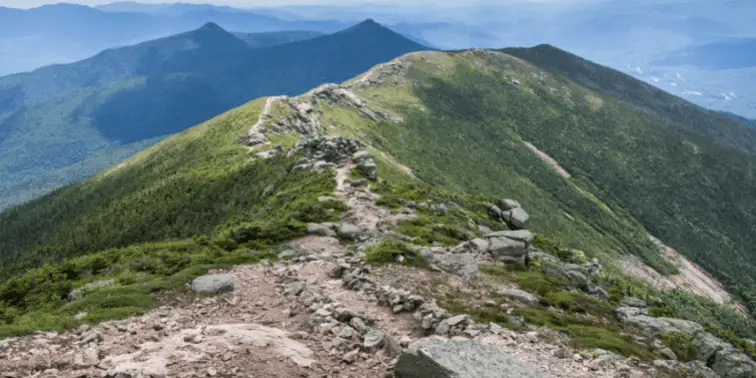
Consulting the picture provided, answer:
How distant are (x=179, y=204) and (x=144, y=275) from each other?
51.7m

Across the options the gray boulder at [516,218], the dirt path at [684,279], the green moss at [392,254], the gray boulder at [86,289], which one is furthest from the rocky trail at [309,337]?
the dirt path at [684,279]

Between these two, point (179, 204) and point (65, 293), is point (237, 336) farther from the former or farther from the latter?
point (179, 204)

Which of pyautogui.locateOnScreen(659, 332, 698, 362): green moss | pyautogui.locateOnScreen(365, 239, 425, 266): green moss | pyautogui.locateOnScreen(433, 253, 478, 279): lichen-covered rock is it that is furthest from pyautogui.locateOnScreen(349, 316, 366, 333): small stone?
pyautogui.locateOnScreen(659, 332, 698, 362): green moss

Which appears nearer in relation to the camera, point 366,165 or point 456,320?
point 456,320

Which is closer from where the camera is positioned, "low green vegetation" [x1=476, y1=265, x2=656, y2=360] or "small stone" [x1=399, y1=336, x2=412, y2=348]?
"small stone" [x1=399, y1=336, x2=412, y2=348]

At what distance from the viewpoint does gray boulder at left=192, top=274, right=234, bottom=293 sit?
76.7 feet

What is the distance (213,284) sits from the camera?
2378 centimetres

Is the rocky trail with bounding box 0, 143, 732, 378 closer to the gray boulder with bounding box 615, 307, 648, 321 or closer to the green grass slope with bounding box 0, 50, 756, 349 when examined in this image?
the green grass slope with bounding box 0, 50, 756, 349

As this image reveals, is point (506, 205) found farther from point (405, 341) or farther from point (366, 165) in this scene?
point (405, 341)

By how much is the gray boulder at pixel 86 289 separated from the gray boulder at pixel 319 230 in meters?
14.0

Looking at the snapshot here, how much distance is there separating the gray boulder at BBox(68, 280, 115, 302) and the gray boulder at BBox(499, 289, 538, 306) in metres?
21.9

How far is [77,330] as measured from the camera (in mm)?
17484

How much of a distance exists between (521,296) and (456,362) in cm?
1365

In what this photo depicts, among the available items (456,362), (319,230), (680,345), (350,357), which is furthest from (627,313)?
(319,230)
